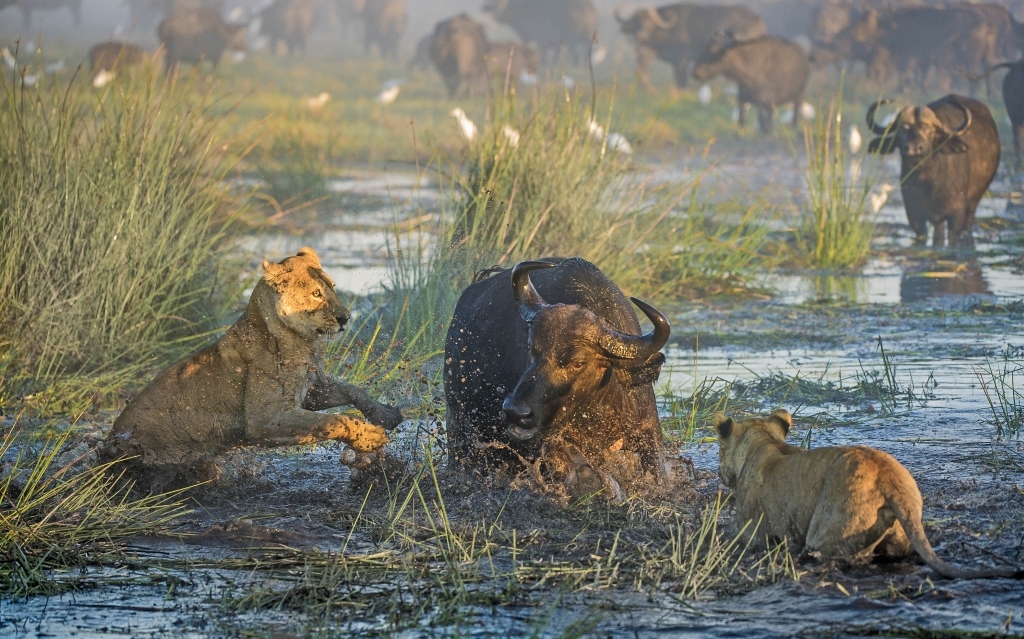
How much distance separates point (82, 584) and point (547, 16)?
127 ft

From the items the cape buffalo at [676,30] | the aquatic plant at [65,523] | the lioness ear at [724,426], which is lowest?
the aquatic plant at [65,523]

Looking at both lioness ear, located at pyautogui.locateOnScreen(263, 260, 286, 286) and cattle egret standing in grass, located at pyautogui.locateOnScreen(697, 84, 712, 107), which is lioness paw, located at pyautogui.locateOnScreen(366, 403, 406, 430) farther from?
cattle egret standing in grass, located at pyautogui.locateOnScreen(697, 84, 712, 107)

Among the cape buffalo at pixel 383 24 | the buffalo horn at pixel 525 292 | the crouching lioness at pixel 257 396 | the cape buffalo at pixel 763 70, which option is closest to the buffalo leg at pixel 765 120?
the cape buffalo at pixel 763 70

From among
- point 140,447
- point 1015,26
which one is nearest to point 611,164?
point 140,447

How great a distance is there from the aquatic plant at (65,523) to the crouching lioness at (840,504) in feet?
7.11

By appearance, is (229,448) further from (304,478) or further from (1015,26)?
(1015,26)

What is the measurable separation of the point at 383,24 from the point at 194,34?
391 inches

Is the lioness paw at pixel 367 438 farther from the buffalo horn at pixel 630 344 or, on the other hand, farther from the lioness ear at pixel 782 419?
the lioness ear at pixel 782 419

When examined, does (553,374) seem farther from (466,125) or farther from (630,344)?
(466,125)

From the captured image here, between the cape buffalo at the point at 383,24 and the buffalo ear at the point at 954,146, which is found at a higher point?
the cape buffalo at the point at 383,24

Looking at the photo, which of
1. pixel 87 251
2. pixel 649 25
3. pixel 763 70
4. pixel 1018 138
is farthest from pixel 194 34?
pixel 87 251

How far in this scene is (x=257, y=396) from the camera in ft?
19.7

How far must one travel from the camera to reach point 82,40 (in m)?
55.0

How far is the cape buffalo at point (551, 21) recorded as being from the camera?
4228 cm
